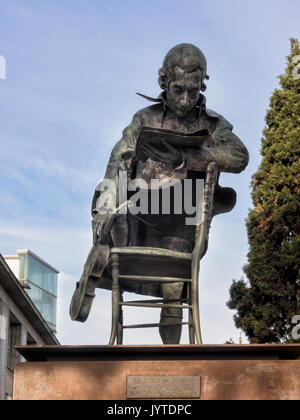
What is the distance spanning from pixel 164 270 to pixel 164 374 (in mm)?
1429

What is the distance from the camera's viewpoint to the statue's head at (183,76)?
7.57 meters

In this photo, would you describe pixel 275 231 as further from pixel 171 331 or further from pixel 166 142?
pixel 166 142

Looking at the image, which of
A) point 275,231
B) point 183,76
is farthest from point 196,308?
point 275,231

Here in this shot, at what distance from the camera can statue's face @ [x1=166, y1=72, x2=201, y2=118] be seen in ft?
24.9

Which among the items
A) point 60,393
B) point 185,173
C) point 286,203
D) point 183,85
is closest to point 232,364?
point 60,393

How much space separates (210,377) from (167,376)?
319mm

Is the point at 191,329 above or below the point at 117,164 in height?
below

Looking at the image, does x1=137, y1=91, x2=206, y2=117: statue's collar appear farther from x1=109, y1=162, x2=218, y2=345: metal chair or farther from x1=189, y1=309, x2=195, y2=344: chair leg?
x1=189, y1=309, x2=195, y2=344: chair leg

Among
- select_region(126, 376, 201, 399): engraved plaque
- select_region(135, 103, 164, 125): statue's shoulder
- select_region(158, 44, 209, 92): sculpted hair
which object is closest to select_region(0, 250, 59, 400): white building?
select_region(135, 103, 164, 125): statue's shoulder

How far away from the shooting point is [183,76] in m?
7.57

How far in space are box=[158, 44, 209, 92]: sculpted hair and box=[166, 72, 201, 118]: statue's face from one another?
0.15ft

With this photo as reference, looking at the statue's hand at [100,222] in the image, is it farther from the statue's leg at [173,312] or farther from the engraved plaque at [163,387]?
the engraved plaque at [163,387]

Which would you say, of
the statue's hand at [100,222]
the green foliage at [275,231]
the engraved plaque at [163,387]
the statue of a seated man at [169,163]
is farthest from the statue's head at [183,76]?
Answer: the green foliage at [275,231]

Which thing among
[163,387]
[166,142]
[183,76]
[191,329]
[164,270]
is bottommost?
[163,387]
